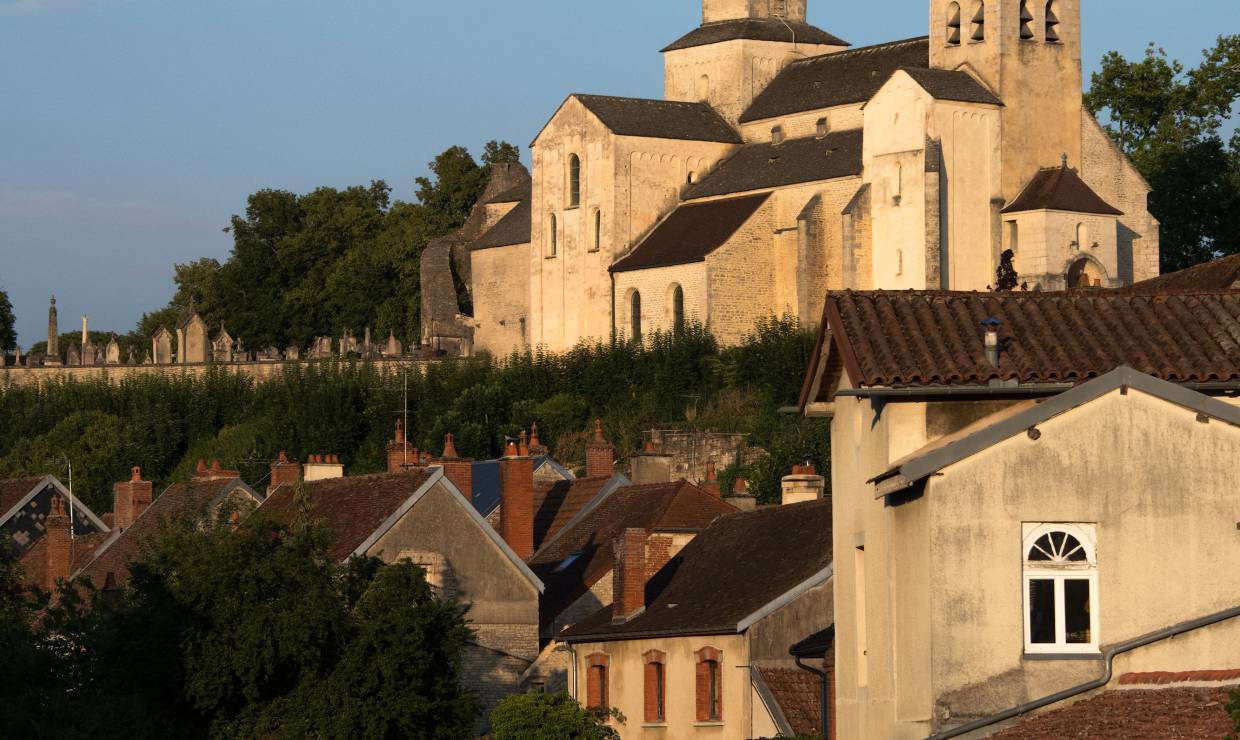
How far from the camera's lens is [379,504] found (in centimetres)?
4016

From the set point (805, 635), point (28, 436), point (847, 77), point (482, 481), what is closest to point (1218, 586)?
point (805, 635)

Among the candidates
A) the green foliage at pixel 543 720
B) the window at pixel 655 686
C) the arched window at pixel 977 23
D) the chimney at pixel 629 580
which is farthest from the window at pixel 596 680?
the arched window at pixel 977 23

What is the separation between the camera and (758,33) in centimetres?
8312

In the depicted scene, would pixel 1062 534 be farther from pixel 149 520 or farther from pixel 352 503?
pixel 149 520

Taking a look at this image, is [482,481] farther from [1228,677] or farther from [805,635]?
[1228,677]

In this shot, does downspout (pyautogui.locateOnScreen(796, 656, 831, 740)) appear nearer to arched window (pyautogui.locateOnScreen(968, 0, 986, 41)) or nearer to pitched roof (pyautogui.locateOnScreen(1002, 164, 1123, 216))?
pitched roof (pyautogui.locateOnScreen(1002, 164, 1123, 216))

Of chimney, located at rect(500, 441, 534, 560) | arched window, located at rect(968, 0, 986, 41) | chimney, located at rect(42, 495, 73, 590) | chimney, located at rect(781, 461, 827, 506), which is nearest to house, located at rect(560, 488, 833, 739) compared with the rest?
chimney, located at rect(781, 461, 827, 506)

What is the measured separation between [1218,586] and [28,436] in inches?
2600

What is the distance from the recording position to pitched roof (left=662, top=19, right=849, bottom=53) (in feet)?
272

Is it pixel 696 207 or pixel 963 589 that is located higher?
pixel 696 207

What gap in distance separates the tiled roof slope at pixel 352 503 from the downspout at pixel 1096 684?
62.3 feet

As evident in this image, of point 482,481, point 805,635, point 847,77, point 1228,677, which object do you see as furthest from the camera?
point 847,77

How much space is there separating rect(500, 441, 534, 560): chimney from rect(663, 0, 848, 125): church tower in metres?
39.0

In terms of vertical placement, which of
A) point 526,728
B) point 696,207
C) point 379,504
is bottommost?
point 526,728
